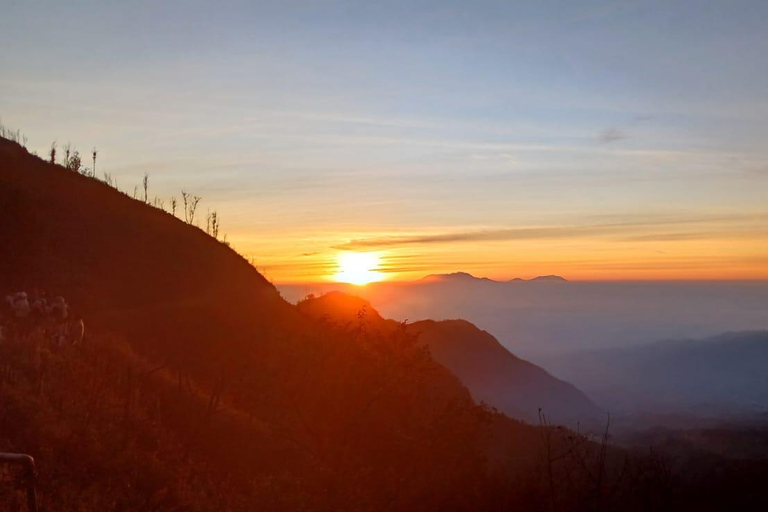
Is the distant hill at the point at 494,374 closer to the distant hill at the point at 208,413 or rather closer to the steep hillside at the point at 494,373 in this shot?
the steep hillside at the point at 494,373

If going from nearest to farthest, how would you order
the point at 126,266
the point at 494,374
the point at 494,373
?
the point at 126,266
the point at 494,374
the point at 494,373

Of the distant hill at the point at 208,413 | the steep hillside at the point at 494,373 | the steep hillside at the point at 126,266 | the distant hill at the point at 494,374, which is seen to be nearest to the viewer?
the distant hill at the point at 208,413

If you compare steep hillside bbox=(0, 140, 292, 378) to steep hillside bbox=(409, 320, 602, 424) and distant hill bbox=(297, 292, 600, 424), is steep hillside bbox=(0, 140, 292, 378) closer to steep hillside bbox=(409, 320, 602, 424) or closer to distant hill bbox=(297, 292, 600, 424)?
steep hillside bbox=(409, 320, 602, 424)

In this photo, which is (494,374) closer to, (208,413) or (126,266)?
(126,266)

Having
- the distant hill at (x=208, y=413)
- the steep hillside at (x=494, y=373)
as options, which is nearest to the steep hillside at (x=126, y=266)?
the distant hill at (x=208, y=413)

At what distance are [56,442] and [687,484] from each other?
10747 millimetres

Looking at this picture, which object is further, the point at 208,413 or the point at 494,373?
the point at 494,373

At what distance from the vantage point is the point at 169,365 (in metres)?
23.2

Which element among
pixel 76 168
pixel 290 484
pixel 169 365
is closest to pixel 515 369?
pixel 76 168

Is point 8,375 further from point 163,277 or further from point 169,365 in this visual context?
point 163,277

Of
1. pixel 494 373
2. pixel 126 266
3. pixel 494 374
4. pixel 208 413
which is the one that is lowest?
pixel 494 374

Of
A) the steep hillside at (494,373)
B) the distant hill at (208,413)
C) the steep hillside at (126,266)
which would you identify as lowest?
the steep hillside at (494,373)

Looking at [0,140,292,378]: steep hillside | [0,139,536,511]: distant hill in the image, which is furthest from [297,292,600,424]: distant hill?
[0,139,536,511]: distant hill

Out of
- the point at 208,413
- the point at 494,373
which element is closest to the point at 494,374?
the point at 494,373
